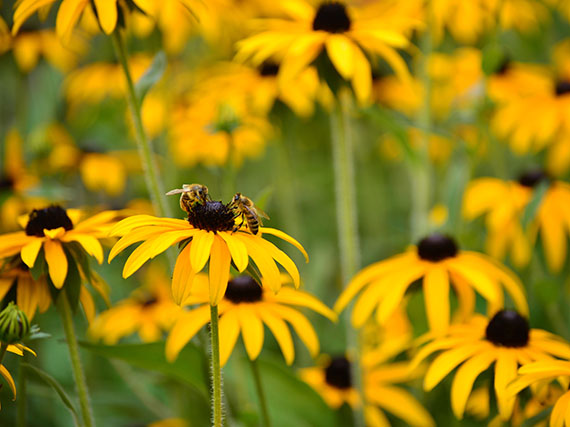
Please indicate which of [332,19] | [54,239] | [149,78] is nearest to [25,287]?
[54,239]

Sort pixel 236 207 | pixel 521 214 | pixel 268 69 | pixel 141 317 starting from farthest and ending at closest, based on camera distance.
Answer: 1. pixel 268 69
2. pixel 141 317
3. pixel 521 214
4. pixel 236 207

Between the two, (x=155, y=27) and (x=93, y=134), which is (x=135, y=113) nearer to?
(x=155, y=27)

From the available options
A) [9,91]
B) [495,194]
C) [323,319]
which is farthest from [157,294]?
[9,91]

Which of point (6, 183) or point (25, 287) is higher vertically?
point (6, 183)

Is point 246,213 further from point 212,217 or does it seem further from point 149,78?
point 149,78

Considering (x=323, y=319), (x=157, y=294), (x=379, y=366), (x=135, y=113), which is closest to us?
(x=135, y=113)

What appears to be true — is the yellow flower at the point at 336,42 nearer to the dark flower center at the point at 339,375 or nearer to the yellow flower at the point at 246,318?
the yellow flower at the point at 246,318

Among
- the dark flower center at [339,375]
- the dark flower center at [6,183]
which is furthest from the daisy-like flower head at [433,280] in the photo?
the dark flower center at [6,183]
